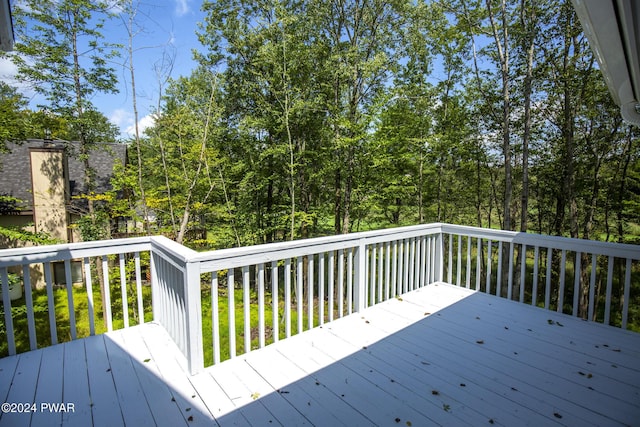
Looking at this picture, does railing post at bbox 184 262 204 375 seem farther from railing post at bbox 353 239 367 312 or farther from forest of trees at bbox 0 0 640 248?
forest of trees at bbox 0 0 640 248

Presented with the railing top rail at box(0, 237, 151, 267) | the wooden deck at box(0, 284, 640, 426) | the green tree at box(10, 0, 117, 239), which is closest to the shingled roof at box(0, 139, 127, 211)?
the green tree at box(10, 0, 117, 239)

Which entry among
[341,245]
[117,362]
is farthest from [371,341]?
[117,362]

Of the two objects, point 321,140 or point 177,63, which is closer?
point 177,63

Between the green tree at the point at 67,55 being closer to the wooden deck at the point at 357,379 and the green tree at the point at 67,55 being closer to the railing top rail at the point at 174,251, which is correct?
the railing top rail at the point at 174,251

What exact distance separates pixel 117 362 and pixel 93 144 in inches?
301

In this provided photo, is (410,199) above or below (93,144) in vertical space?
below

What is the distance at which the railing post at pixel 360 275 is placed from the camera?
10.8ft

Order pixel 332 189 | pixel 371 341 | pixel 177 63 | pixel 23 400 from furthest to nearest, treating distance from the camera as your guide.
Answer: pixel 332 189
pixel 177 63
pixel 371 341
pixel 23 400

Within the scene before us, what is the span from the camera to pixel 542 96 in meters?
8.38

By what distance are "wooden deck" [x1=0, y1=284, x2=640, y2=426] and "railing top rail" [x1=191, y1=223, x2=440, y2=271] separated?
79 centimetres

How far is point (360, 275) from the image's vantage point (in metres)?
3.32

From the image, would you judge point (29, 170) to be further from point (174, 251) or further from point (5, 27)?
point (5, 27)

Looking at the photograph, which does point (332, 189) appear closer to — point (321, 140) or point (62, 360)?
point (321, 140)

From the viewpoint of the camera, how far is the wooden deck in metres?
1.86
